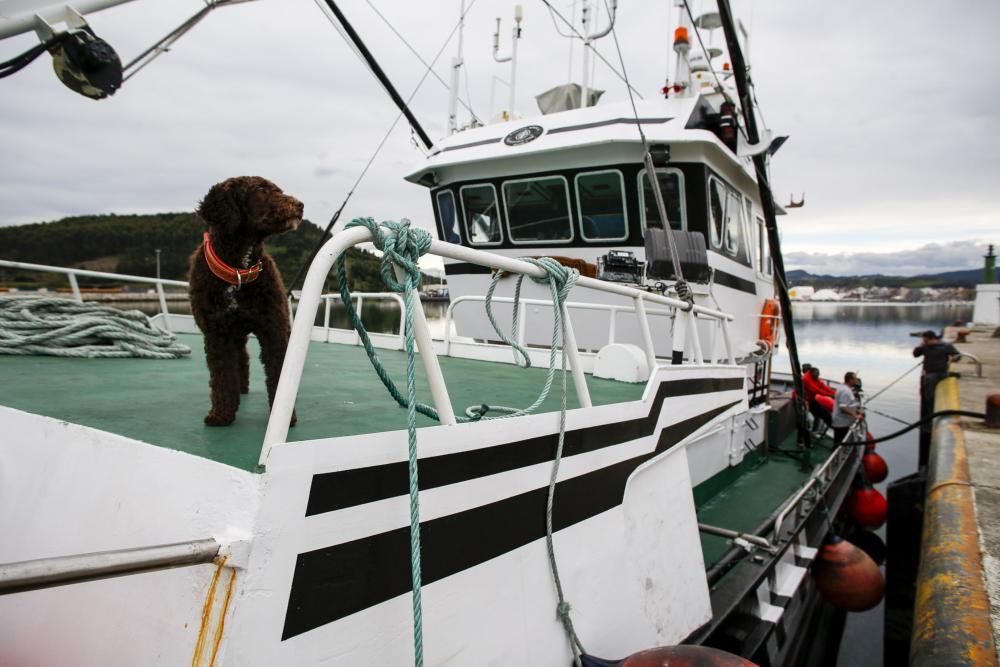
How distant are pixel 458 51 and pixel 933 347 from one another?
11308 mm

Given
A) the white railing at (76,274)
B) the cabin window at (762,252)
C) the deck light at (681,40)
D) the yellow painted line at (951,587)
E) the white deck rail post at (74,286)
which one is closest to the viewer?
the yellow painted line at (951,587)

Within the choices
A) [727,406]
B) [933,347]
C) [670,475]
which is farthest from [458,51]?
[933,347]

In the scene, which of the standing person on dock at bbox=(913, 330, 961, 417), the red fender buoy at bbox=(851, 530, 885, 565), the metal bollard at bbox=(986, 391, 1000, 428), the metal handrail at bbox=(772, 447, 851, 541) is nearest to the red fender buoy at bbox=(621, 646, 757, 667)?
the metal handrail at bbox=(772, 447, 851, 541)

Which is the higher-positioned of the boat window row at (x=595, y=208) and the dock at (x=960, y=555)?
the boat window row at (x=595, y=208)

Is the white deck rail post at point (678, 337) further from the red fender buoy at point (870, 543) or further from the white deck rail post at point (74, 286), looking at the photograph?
the red fender buoy at point (870, 543)

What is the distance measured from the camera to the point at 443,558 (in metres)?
1.96

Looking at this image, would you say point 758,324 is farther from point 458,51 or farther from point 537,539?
point 537,539

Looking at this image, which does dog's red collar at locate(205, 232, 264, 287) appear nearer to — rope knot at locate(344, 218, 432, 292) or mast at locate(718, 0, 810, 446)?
rope knot at locate(344, 218, 432, 292)

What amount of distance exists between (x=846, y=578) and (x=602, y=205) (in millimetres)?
4912

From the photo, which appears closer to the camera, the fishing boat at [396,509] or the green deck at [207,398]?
the fishing boat at [396,509]

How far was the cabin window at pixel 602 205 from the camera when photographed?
705 centimetres

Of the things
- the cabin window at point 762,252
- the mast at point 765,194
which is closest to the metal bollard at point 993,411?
the mast at point 765,194

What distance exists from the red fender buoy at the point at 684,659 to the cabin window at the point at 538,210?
5834 mm

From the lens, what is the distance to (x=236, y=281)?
2113 millimetres
